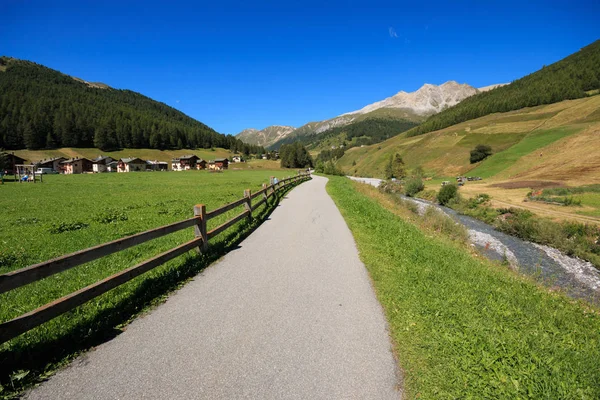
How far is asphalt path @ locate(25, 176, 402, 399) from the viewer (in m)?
3.19

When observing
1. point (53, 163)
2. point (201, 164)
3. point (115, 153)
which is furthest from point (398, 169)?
point (115, 153)

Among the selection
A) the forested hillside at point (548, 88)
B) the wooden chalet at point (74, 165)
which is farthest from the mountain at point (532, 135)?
the wooden chalet at point (74, 165)

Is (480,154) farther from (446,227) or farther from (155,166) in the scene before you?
(155,166)

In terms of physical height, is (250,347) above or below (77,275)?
below

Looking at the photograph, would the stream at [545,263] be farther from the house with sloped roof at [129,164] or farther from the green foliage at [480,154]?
the house with sloped roof at [129,164]

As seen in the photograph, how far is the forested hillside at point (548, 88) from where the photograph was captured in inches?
5217

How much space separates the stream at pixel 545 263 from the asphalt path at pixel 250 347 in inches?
340

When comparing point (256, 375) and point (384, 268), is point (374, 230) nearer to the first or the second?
point (384, 268)

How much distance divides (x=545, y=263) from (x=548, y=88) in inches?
6919

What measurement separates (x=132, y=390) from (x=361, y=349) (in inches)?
108

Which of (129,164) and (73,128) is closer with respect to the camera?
(129,164)

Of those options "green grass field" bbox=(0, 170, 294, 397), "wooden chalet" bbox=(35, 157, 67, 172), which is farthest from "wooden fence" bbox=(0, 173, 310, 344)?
"wooden chalet" bbox=(35, 157, 67, 172)

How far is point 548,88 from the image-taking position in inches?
5566

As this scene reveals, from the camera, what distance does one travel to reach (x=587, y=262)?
14.6m
